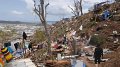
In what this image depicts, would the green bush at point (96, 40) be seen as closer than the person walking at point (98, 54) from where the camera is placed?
No

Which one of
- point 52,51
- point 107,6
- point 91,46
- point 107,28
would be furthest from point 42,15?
point 107,6

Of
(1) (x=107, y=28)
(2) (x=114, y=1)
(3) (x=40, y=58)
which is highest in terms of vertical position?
(2) (x=114, y=1)

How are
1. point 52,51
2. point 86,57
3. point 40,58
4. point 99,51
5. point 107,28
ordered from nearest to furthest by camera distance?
point 99,51
point 86,57
point 40,58
point 52,51
point 107,28

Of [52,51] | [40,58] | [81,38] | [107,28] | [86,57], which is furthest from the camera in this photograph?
[81,38]

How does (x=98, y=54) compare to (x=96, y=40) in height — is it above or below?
below

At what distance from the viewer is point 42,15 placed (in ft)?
83.3

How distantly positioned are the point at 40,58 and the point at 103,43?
4928mm

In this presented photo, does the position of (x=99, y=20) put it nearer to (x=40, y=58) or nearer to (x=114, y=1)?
(x=114, y=1)

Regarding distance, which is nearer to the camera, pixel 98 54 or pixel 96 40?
pixel 98 54

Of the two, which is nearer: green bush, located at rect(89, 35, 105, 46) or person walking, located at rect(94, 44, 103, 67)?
person walking, located at rect(94, 44, 103, 67)

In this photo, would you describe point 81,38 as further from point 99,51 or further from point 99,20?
point 99,51

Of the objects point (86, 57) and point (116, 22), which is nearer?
point (86, 57)

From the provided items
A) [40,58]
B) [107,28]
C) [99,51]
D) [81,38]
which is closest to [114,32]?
[107,28]

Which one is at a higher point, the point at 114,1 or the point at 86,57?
the point at 114,1
